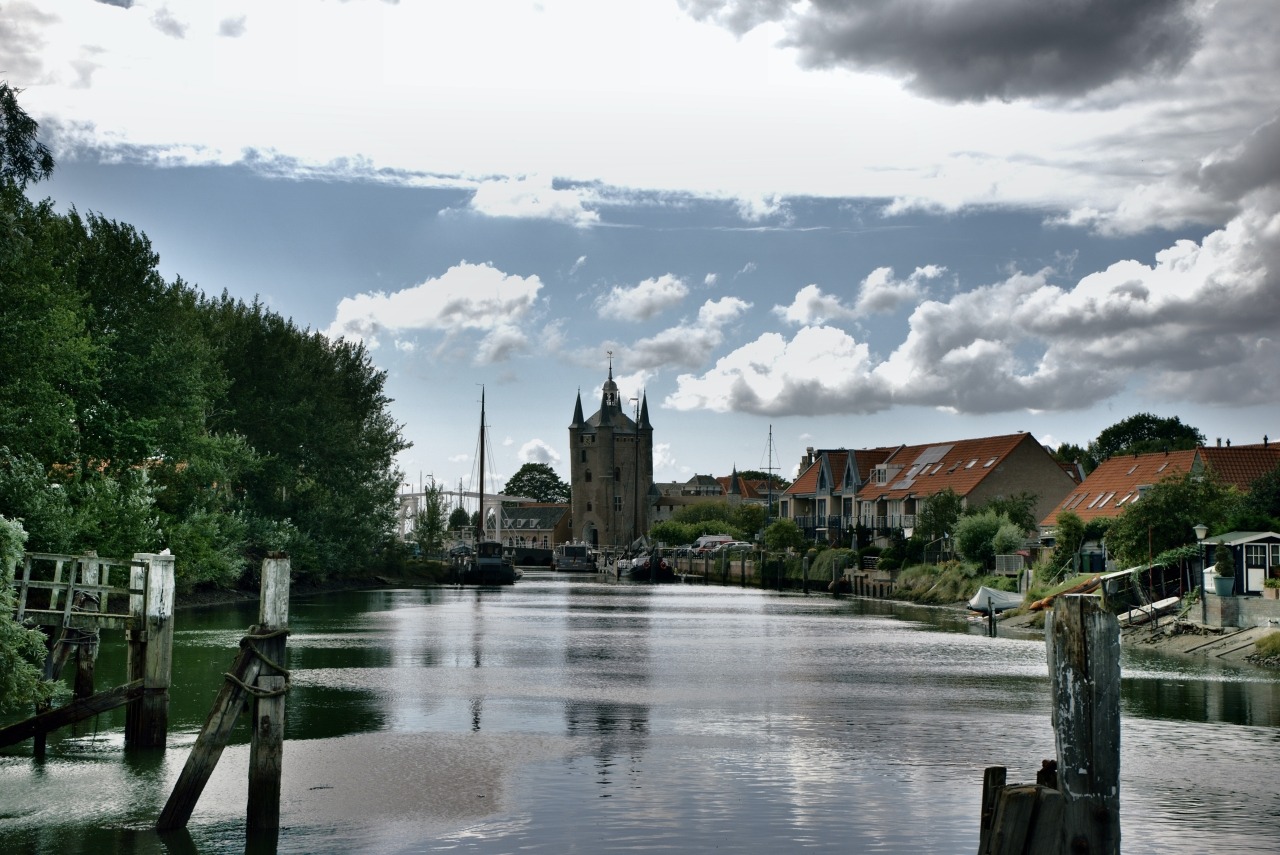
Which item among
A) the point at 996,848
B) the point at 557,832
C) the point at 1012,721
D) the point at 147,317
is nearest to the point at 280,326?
the point at 147,317

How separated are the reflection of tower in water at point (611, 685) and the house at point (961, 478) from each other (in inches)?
1350

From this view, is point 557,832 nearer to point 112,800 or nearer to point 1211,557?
point 112,800

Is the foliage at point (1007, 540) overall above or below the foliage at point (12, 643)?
above

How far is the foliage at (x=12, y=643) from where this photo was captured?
61.2 feet

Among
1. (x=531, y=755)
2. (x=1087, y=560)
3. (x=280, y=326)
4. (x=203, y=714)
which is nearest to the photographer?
(x=531, y=755)

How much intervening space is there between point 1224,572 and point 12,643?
3645cm

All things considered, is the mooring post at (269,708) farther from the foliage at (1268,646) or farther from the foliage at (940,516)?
the foliage at (940,516)

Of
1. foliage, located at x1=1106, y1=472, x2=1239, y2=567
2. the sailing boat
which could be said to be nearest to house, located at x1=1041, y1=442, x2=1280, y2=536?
foliage, located at x1=1106, y1=472, x2=1239, y2=567

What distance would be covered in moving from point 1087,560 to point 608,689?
35.8 m

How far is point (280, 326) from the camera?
81312 mm

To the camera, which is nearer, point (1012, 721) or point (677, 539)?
point (1012, 721)

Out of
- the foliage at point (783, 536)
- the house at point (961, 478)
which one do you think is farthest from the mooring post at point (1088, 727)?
the foliage at point (783, 536)

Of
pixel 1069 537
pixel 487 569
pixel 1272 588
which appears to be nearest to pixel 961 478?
pixel 1069 537

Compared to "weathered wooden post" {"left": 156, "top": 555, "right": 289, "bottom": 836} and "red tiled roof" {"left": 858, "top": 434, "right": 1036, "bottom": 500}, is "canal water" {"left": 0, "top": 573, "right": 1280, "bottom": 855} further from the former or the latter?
"red tiled roof" {"left": 858, "top": 434, "right": 1036, "bottom": 500}
